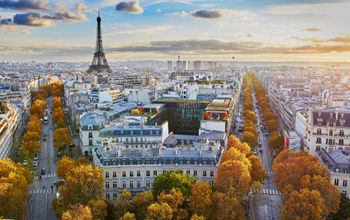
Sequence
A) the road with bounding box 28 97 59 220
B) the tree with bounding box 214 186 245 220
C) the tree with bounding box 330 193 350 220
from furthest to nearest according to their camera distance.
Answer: the road with bounding box 28 97 59 220 < the tree with bounding box 330 193 350 220 < the tree with bounding box 214 186 245 220

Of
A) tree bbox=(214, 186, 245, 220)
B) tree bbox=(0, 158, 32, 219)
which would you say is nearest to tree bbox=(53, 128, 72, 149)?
tree bbox=(0, 158, 32, 219)

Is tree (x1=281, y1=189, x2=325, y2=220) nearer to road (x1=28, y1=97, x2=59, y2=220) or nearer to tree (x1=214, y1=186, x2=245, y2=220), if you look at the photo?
tree (x1=214, y1=186, x2=245, y2=220)

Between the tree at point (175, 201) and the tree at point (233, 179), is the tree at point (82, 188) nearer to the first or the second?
the tree at point (175, 201)

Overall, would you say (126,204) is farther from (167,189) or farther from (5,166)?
(5,166)

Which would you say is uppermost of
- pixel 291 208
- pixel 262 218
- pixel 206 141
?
pixel 206 141

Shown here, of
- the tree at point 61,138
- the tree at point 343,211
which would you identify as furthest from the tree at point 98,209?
the tree at point 61,138

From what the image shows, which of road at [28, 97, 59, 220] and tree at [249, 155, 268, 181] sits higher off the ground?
tree at [249, 155, 268, 181]

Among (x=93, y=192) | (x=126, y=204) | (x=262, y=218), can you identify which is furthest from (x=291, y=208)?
(x=93, y=192)
